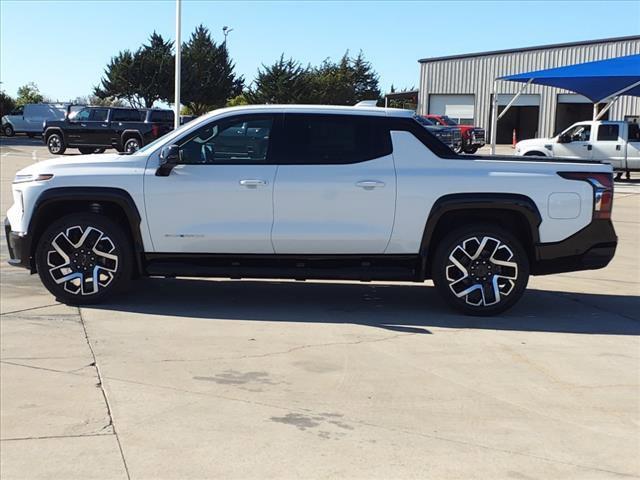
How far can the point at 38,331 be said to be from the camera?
19.0ft

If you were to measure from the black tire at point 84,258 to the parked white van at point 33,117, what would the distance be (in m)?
41.2

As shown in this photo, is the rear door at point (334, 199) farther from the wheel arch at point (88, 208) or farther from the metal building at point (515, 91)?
the metal building at point (515, 91)

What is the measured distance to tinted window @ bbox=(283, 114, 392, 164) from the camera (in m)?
6.47

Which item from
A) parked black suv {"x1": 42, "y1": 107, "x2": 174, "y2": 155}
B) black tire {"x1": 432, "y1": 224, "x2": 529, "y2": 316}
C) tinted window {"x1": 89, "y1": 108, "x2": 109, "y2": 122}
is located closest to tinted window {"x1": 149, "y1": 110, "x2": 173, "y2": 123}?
parked black suv {"x1": 42, "y1": 107, "x2": 174, "y2": 155}

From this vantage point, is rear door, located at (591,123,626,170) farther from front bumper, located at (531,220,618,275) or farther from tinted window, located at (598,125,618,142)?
front bumper, located at (531,220,618,275)

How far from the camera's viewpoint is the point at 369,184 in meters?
6.35

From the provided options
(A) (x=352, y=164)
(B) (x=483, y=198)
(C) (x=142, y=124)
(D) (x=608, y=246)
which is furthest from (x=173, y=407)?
(C) (x=142, y=124)

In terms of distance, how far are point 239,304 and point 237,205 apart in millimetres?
1059

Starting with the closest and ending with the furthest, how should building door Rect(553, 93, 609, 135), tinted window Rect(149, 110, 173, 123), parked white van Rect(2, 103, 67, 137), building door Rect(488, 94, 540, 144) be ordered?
tinted window Rect(149, 110, 173, 123), building door Rect(553, 93, 609, 135), parked white van Rect(2, 103, 67, 137), building door Rect(488, 94, 540, 144)

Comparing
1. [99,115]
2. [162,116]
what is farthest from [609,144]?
[99,115]

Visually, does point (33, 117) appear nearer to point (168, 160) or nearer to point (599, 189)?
point (168, 160)

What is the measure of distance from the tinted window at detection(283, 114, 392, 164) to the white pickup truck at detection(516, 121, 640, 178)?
17415 millimetres

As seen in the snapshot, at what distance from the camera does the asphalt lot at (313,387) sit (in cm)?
366

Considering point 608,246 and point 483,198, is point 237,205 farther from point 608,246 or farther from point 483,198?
point 608,246
